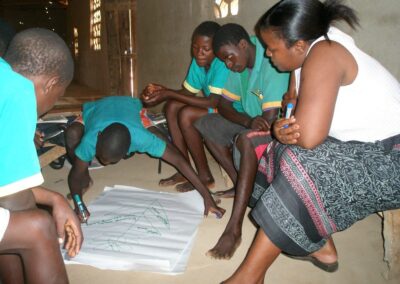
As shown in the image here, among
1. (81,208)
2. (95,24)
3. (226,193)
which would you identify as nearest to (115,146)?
(81,208)

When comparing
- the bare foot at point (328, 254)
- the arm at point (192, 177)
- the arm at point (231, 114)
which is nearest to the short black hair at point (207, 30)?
the arm at point (231, 114)

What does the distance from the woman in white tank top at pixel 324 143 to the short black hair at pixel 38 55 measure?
0.76m

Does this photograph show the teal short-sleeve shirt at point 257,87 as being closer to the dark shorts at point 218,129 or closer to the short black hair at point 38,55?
the dark shorts at point 218,129

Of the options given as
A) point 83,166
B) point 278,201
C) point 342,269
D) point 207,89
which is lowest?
point 342,269

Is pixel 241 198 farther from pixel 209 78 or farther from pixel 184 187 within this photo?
pixel 209 78

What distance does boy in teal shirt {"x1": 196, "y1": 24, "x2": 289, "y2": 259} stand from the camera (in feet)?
5.35

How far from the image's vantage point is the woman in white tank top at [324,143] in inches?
44.2

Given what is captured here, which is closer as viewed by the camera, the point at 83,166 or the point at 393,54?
the point at 393,54

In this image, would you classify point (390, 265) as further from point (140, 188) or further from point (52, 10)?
point (52, 10)

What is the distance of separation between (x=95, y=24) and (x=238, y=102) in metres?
7.33

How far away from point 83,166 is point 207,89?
39.8 inches

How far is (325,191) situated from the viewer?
1128 mm

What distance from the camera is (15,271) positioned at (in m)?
1.07

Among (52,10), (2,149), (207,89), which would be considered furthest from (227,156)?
(52,10)
